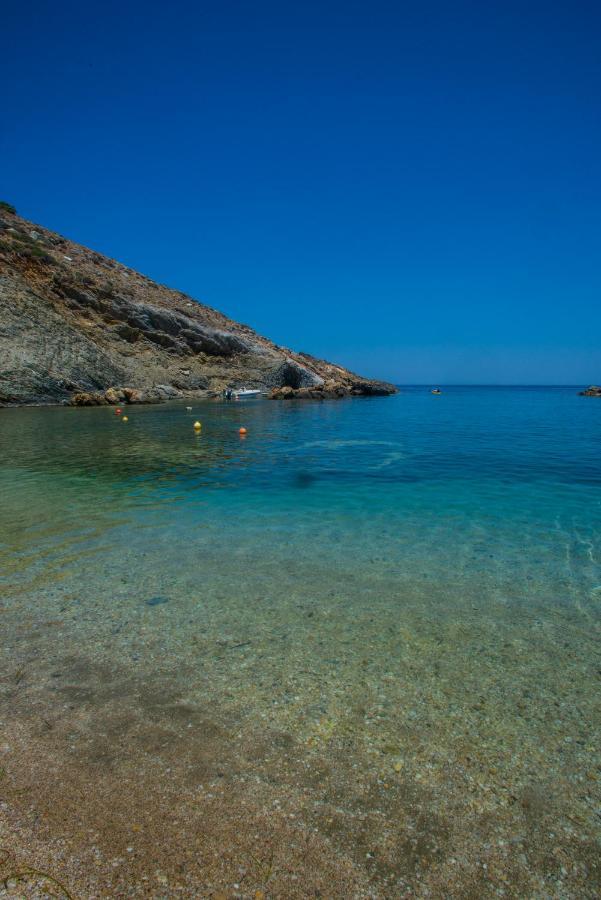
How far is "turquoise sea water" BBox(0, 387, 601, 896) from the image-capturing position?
318 centimetres

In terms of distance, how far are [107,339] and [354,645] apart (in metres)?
58.7

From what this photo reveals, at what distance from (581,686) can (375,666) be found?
6.40 feet

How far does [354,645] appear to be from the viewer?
5238mm

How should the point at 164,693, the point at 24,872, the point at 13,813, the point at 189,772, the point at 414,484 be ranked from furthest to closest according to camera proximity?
the point at 414,484, the point at 164,693, the point at 189,772, the point at 13,813, the point at 24,872

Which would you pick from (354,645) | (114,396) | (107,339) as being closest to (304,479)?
(354,645)

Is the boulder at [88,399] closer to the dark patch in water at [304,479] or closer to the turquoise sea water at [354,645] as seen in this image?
the turquoise sea water at [354,645]

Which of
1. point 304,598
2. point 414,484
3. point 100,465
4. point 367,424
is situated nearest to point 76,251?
point 367,424

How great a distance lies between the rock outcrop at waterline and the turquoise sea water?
36.4 meters

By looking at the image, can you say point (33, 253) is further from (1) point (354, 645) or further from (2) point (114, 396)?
(1) point (354, 645)

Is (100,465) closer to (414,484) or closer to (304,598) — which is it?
(414,484)

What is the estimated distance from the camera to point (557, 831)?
3006 millimetres

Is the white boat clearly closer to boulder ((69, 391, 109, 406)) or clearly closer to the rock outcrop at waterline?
the rock outcrop at waterline

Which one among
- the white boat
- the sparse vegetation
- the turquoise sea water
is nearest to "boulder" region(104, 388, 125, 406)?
the white boat

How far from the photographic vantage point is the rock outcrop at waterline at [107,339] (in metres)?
44.0
